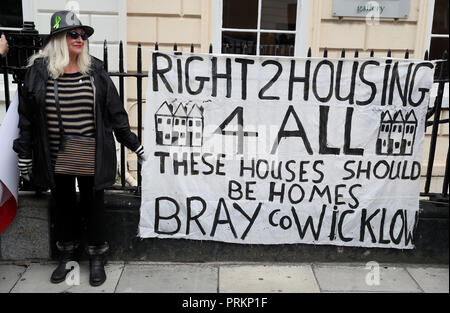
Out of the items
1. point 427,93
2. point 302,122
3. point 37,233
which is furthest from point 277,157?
point 37,233

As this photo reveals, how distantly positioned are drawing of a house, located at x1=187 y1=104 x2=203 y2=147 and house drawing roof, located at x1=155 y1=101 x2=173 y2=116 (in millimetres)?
156

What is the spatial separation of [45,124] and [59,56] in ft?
1.55

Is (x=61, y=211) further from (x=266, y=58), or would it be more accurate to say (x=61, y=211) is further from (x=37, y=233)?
(x=266, y=58)

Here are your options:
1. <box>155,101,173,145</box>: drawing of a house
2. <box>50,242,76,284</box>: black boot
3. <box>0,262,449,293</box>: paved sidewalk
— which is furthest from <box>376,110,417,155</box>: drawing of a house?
<box>50,242,76,284</box>: black boot

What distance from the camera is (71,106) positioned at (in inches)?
124

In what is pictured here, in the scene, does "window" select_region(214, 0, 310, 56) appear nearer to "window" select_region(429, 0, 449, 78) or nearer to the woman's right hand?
"window" select_region(429, 0, 449, 78)

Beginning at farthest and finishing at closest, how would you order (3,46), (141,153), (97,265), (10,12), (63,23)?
(10,12) < (141,153) < (97,265) < (3,46) < (63,23)

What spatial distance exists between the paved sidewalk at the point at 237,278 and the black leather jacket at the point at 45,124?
763mm

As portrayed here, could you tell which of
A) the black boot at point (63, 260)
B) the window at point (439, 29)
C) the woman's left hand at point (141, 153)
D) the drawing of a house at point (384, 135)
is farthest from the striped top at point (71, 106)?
the window at point (439, 29)

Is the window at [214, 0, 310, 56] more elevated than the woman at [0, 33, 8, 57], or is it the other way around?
the window at [214, 0, 310, 56]

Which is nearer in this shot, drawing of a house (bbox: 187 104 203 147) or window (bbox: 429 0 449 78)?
drawing of a house (bbox: 187 104 203 147)

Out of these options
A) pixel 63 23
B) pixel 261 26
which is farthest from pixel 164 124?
pixel 261 26

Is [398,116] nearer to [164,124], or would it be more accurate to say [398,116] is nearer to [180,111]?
[180,111]

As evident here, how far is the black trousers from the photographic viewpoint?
3365 mm
